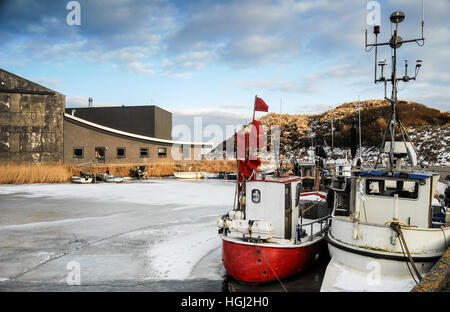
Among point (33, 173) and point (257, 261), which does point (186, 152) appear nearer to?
point (33, 173)

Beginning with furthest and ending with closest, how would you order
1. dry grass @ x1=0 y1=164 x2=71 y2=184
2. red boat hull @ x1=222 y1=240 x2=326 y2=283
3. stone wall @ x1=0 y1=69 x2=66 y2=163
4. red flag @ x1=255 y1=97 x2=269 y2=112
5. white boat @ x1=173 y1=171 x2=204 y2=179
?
white boat @ x1=173 y1=171 x2=204 y2=179
stone wall @ x1=0 y1=69 x2=66 y2=163
dry grass @ x1=0 y1=164 x2=71 y2=184
red flag @ x1=255 y1=97 x2=269 y2=112
red boat hull @ x1=222 y1=240 x2=326 y2=283

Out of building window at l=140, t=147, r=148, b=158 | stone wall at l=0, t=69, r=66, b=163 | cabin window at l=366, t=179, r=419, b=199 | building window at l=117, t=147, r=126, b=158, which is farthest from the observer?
building window at l=140, t=147, r=148, b=158

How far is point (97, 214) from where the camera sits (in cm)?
1520

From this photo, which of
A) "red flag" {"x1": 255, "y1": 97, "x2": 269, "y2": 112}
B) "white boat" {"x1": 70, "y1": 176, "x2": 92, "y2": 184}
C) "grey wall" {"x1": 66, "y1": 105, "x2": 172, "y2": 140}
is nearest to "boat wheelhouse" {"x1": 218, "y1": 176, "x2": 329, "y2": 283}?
"red flag" {"x1": 255, "y1": 97, "x2": 269, "y2": 112}

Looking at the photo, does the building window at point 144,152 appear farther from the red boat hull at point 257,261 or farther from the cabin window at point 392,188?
the cabin window at point 392,188

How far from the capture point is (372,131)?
5328 centimetres

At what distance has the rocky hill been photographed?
41.1 meters

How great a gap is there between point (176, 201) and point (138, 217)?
15.4 ft

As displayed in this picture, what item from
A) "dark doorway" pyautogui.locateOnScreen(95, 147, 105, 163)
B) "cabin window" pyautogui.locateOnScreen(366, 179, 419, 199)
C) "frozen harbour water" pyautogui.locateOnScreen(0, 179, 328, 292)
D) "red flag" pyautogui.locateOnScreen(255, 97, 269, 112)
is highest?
"red flag" pyautogui.locateOnScreen(255, 97, 269, 112)

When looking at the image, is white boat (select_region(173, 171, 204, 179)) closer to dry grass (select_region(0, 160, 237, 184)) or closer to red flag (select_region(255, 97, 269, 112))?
dry grass (select_region(0, 160, 237, 184))

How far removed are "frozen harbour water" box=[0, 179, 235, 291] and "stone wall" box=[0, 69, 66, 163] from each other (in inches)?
562

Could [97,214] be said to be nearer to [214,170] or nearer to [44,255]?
[44,255]

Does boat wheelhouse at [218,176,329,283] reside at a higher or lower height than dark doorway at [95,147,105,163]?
lower

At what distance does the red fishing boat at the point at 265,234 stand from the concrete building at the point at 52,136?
91.9ft
